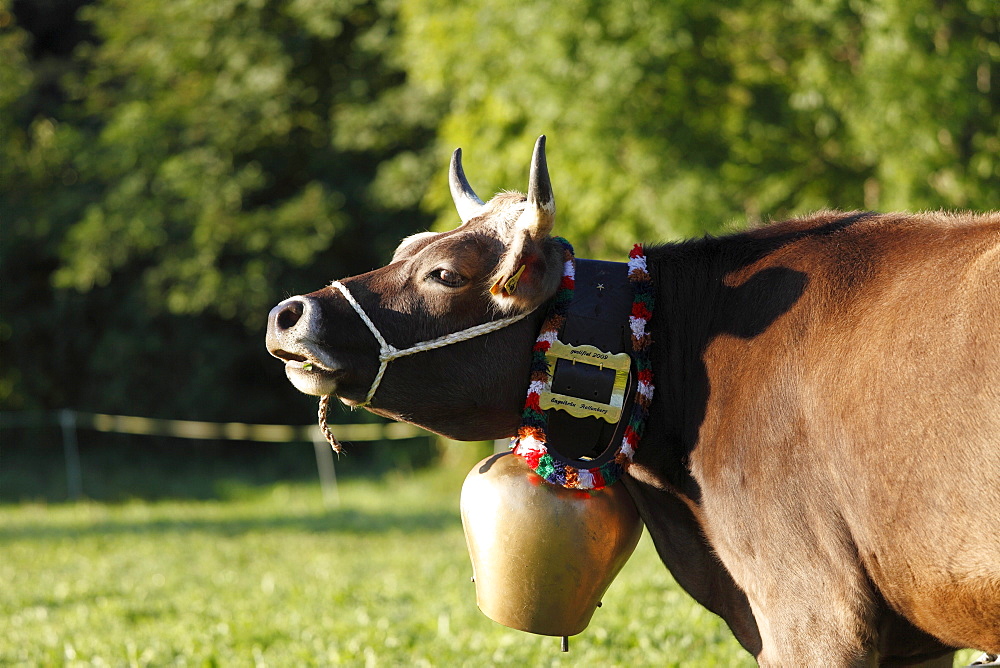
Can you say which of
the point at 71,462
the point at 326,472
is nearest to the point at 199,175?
the point at 71,462

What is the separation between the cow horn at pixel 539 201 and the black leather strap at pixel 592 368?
225 mm

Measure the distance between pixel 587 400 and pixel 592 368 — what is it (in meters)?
0.10

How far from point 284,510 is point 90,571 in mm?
5975

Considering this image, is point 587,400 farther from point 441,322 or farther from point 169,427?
point 169,427

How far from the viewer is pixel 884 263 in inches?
113

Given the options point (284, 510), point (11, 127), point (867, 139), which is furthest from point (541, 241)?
point (11, 127)

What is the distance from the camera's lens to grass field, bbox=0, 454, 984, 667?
16.7ft

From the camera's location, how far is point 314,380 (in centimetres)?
310

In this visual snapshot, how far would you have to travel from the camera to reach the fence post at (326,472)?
51.8 ft

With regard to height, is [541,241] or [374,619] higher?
[541,241]

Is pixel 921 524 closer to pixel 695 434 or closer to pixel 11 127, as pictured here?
pixel 695 434

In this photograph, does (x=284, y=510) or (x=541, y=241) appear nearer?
(x=541, y=241)

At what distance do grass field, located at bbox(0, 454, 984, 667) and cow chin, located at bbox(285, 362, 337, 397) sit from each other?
222cm

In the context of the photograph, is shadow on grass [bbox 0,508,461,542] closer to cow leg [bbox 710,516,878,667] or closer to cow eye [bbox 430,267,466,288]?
cow eye [bbox 430,267,466,288]
